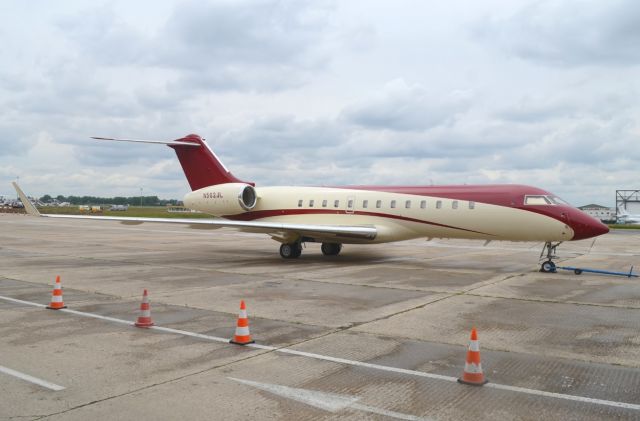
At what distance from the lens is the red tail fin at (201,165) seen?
2416 cm

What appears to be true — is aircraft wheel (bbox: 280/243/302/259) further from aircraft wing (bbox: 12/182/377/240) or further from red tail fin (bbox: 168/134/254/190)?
red tail fin (bbox: 168/134/254/190)

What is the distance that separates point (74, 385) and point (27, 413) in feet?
2.69

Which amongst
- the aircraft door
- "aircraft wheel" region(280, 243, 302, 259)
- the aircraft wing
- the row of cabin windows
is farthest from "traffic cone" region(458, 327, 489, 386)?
"aircraft wheel" region(280, 243, 302, 259)

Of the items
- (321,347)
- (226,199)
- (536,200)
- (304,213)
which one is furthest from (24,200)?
(536,200)

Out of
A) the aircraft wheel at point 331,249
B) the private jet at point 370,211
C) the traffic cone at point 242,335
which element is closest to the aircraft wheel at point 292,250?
the private jet at point 370,211

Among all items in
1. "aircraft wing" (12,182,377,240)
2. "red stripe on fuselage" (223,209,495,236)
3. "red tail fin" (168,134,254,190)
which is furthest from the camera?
"red tail fin" (168,134,254,190)

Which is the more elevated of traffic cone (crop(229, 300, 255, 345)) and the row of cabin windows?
the row of cabin windows

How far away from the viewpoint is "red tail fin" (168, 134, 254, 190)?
2416 cm

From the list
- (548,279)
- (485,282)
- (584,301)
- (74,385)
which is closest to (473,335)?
(74,385)

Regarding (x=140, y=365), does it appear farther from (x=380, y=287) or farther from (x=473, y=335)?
(x=380, y=287)

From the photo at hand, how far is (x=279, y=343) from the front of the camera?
7.72m

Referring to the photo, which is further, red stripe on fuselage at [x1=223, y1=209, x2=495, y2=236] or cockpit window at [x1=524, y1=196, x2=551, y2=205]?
red stripe on fuselage at [x1=223, y1=209, x2=495, y2=236]

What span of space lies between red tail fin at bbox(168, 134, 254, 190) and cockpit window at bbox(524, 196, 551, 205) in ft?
41.2

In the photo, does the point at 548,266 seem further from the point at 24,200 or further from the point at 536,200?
the point at 24,200
